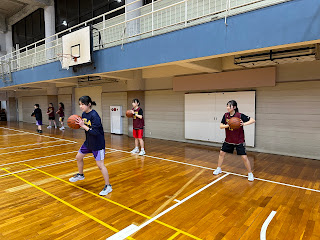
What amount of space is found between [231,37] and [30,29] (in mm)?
17652

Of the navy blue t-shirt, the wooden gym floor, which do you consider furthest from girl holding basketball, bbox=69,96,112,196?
the wooden gym floor

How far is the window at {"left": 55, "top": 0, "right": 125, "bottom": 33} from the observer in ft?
36.5

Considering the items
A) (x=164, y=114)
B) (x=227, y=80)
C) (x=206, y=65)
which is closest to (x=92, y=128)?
(x=206, y=65)

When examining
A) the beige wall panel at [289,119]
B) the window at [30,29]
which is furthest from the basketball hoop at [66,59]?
the window at [30,29]

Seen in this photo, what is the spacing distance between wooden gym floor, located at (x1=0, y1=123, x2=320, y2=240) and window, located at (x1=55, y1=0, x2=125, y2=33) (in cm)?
842

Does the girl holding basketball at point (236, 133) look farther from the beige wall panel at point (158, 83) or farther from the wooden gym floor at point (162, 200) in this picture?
the beige wall panel at point (158, 83)

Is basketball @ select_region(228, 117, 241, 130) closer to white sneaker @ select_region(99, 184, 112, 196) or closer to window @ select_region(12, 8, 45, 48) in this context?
white sneaker @ select_region(99, 184, 112, 196)

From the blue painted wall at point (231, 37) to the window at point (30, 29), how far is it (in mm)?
12032

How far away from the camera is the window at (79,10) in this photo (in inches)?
438

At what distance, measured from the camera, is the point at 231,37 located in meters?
4.62

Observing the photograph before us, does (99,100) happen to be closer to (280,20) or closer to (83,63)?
(83,63)

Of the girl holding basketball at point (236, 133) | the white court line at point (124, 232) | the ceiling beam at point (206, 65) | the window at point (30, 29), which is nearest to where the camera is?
the white court line at point (124, 232)

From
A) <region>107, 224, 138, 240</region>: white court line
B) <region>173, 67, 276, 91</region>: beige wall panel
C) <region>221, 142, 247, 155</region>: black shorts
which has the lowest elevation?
<region>107, 224, 138, 240</region>: white court line

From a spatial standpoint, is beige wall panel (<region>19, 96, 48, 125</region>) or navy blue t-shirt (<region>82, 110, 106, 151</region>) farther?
beige wall panel (<region>19, 96, 48, 125</region>)
